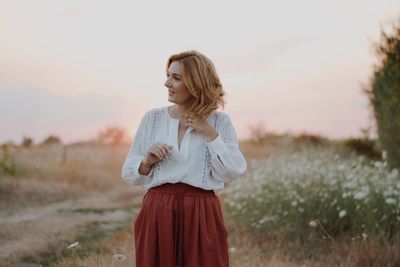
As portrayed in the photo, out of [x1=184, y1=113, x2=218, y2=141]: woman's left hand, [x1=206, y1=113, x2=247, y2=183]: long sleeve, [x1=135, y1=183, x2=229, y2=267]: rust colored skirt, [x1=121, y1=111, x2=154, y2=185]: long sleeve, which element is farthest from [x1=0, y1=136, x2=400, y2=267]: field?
[x1=184, y1=113, x2=218, y2=141]: woman's left hand

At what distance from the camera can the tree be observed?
807 centimetres

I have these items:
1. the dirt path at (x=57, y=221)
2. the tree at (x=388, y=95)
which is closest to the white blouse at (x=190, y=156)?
the dirt path at (x=57, y=221)

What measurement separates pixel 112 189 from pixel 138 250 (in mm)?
10221

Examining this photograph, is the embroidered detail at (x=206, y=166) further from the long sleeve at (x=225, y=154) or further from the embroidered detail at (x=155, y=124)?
the embroidered detail at (x=155, y=124)

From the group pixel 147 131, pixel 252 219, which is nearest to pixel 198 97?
pixel 147 131

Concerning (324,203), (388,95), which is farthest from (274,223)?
(388,95)

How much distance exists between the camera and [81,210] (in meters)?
10.5

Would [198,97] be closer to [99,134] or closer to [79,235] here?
[79,235]

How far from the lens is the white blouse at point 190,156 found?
3.48 metres

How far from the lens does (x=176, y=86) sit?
3.54 metres

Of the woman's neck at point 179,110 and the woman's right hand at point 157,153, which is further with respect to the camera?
the woman's neck at point 179,110

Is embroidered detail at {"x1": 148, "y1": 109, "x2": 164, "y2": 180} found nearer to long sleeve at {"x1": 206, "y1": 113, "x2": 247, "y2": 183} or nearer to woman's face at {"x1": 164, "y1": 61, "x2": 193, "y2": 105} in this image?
woman's face at {"x1": 164, "y1": 61, "x2": 193, "y2": 105}

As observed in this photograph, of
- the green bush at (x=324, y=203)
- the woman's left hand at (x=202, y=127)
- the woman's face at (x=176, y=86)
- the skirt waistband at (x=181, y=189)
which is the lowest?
the green bush at (x=324, y=203)

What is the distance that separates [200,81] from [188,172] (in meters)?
0.53
